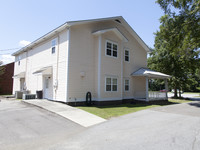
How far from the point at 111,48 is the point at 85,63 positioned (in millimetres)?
3322

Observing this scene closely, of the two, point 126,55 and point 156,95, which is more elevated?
point 126,55

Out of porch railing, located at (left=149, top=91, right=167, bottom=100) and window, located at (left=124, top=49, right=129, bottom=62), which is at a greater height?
window, located at (left=124, top=49, right=129, bottom=62)

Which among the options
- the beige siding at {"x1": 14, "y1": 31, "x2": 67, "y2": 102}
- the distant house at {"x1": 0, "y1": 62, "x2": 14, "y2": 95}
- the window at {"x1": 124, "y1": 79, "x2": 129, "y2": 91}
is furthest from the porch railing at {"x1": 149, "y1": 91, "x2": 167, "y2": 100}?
the distant house at {"x1": 0, "y1": 62, "x2": 14, "y2": 95}

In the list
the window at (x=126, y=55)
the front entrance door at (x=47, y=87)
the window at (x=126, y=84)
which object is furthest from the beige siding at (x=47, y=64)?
the window at (x=126, y=55)

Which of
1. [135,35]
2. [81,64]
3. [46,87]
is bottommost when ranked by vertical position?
[46,87]

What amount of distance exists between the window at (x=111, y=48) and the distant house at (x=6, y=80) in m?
18.2

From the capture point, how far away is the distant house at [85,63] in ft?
41.0

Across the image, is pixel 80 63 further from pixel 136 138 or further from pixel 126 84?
pixel 136 138

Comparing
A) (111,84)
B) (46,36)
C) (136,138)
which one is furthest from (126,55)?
(136,138)

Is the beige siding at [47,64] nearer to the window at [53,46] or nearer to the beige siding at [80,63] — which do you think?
the window at [53,46]

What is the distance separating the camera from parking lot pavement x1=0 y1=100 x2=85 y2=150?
5.07m

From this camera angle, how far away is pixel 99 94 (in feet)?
44.0

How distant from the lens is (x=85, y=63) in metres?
13.4

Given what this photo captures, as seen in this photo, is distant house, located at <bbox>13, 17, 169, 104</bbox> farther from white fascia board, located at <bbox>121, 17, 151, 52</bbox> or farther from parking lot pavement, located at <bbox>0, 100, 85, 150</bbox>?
parking lot pavement, located at <bbox>0, 100, 85, 150</bbox>
